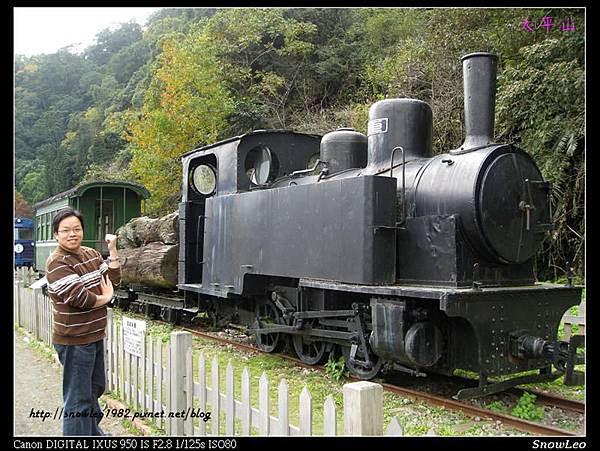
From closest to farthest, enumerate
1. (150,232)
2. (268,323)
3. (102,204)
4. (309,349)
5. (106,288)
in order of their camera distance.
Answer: (106,288) → (309,349) → (268,323) → (150,232) → (102,204)

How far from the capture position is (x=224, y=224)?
7.69 metres

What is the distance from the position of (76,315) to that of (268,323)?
4.14 metres

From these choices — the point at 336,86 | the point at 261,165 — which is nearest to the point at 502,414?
the point at 261,165

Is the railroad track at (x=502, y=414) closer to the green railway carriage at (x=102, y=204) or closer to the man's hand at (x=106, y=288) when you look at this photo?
the man's hand at (x=106, y=288)

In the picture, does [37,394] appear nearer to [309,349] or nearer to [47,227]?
[309,349]

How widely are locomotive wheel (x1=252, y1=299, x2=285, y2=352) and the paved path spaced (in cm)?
244

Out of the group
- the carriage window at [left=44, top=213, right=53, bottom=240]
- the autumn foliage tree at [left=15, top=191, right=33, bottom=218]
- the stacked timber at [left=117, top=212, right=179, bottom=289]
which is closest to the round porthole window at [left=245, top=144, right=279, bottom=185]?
the stacked timber at [left=117, top=212, right=179, bottom=289]

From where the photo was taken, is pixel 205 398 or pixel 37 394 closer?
pixel 205 398

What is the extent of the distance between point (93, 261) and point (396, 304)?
100 inches

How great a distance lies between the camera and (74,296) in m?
3.56

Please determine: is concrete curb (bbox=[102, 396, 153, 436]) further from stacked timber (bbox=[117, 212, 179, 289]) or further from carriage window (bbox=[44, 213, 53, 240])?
carriage window (bbox=[44, 213, 53, 240])

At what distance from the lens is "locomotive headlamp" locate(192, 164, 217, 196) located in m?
8.74

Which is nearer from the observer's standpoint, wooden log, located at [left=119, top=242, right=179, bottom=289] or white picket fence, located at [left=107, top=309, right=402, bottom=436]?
white picket fence, located at [left=107, top=309, right=402, bottom=436]
